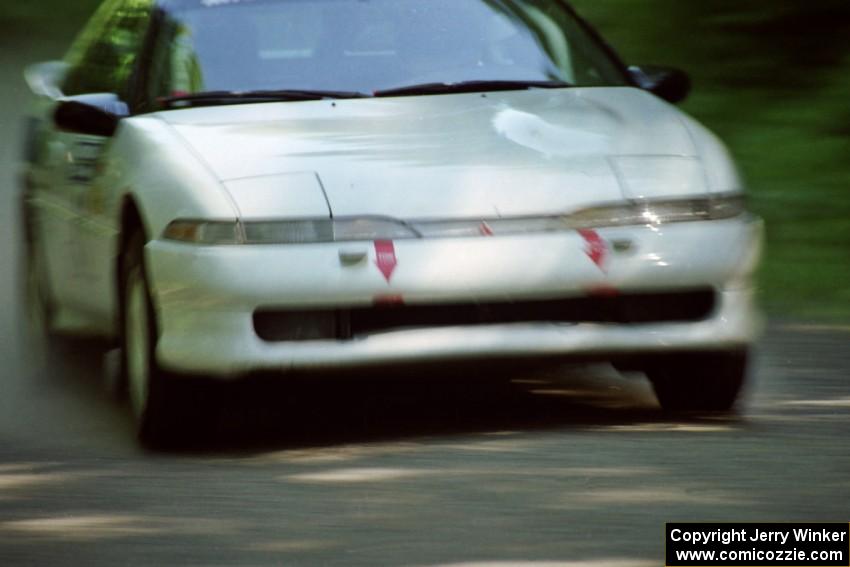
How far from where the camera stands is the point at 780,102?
12602 millimetres

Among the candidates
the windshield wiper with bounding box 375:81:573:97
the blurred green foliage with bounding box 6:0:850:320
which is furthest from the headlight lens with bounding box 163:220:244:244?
the blurred green foliage with bounding box 6:0:850:320

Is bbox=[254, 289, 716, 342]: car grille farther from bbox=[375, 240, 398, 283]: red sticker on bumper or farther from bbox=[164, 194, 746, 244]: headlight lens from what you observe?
bbox=[164, 194, 746, 244]: headlight lens

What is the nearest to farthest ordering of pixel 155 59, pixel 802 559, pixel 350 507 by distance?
1. pixel 802 559
2. pixel 350 507
3. pixel 155 59

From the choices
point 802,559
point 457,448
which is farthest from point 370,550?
point 457,448

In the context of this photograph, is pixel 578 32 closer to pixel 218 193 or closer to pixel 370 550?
pixel 218 193

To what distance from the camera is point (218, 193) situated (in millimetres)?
6617

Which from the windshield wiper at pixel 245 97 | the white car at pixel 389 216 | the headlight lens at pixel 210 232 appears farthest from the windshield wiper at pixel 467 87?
the headlight lens at pixel 210 232

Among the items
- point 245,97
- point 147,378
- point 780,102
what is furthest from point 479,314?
point 780,102

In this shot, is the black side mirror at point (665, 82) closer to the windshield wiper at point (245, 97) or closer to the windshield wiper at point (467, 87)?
the windshield wiper at point (467, 87)

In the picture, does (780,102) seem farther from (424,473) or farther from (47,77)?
(424,473)

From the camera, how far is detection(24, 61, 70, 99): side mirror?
886 cm

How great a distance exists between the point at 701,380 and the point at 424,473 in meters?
1.39

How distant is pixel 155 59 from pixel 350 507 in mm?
2494

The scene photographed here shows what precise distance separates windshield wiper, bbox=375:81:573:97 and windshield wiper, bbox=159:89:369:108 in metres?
0.13
